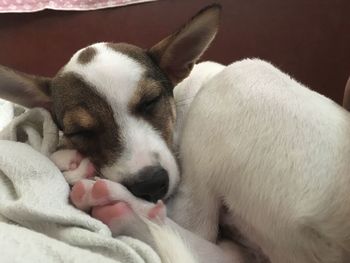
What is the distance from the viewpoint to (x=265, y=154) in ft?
3.30

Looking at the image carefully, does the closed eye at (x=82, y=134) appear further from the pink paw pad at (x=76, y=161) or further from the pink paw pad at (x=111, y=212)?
the pink paw pad at (x=111, y=212)

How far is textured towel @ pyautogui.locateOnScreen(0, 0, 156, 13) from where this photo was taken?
2.05 meters

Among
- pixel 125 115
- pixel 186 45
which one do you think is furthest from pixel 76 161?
pixel 186 45

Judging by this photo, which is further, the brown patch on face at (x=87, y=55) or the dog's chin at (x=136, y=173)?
the brown patch on face at (x=87, y=55)

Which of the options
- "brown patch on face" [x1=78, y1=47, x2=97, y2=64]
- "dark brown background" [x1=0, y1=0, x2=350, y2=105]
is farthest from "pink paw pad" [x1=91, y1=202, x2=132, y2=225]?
"dark brown background" [x1=0, y1=0, x2=350, y2=105]

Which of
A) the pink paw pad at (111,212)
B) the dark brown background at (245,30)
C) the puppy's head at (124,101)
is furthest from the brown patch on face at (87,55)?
the dark brown background at (245,30)

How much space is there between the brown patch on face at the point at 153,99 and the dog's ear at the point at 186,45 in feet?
0.15

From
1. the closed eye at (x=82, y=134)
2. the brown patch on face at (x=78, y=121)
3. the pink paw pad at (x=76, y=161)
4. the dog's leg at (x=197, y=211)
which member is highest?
the brown patch on face at (x=78, y=121)

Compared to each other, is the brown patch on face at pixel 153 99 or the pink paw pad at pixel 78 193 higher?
the brown patch on face at pixel 153 99

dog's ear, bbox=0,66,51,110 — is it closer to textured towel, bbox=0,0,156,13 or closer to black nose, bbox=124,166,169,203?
black nose, bbox=124,166,169,203

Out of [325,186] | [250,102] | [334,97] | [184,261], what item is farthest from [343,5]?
[184,261]

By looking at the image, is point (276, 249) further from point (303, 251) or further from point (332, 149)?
point (332, 149)

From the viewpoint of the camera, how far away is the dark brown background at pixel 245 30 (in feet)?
6.56

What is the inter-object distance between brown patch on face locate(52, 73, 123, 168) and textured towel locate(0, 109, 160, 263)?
0.08 m
